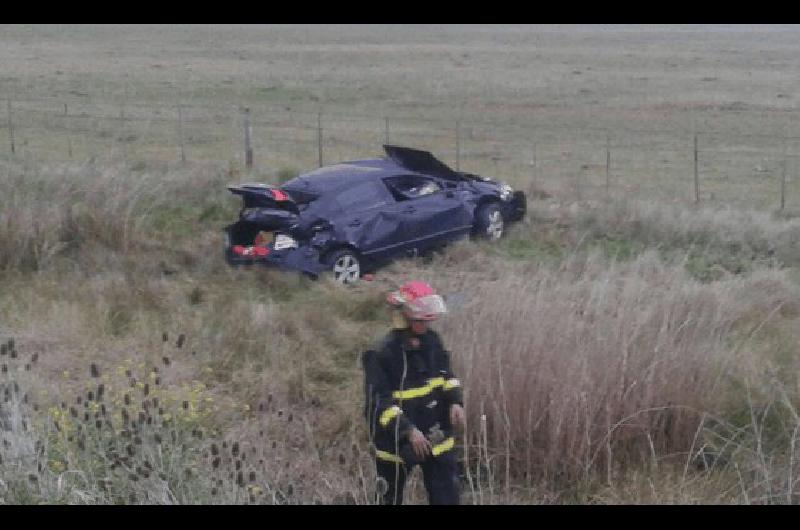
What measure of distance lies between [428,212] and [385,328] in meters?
3.35

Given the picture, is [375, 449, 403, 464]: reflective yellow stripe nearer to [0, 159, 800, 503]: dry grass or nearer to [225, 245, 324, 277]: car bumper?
[0, 159, 800, 503]: dry grass

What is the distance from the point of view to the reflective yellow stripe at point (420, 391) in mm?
5852

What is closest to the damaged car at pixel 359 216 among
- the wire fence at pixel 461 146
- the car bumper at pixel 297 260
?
the car bumper at pixel 297 260

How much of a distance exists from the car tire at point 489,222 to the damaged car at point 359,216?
0.01m

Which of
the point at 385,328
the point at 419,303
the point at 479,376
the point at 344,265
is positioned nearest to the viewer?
the point at 419,303

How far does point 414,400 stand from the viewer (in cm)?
591

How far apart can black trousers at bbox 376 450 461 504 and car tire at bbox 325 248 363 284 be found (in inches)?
265

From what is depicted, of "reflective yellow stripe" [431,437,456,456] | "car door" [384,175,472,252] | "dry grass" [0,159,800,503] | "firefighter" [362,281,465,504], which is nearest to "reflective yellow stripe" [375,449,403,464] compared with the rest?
"firefighter" [362,281,465,504]

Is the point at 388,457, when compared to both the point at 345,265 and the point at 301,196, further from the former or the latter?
the point at 301,196

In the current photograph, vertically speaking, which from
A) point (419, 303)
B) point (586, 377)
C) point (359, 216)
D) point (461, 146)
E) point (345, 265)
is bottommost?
point (461, 146)

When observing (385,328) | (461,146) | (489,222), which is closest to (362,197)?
(489,222)

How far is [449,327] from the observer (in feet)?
26.3

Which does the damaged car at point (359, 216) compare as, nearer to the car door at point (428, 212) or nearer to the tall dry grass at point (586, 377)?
the car door at point (428, 212)

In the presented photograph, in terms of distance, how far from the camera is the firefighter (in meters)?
5.74
